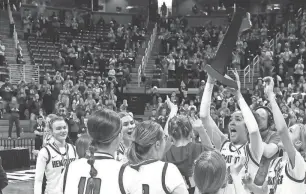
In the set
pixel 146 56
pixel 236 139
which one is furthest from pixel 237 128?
pixel 146 56

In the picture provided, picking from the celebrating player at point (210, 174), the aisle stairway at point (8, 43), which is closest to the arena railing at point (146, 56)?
the aisle stairway at point (8, 43)

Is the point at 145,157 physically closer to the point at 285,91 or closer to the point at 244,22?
the point at 244,22

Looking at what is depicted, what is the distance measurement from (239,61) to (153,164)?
2284 centimetres

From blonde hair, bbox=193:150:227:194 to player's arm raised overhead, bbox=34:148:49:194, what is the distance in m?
2.65

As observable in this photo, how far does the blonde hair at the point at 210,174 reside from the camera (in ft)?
9.92

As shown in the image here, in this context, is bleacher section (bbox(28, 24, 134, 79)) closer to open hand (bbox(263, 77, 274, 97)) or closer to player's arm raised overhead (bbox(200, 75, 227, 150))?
player's arm raised overhead (bbox(200, 75, 227, 150))

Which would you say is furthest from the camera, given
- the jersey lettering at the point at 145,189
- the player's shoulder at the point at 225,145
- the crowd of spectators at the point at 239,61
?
the crowd of spectators at the point at 239,61

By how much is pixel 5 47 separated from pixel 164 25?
935 centimetres

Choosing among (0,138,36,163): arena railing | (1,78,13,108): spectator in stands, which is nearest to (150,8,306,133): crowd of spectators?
(0,138,36,163): arena railing

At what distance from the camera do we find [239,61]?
2594 cm

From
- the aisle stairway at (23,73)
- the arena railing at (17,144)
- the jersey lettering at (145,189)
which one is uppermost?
the jersey lettering at (145,189)

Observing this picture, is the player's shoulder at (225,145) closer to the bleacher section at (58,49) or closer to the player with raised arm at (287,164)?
the player with raised arm at (287,164)

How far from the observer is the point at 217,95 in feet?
69.2

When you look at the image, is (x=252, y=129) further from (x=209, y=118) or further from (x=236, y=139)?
(x=209, y=118)
